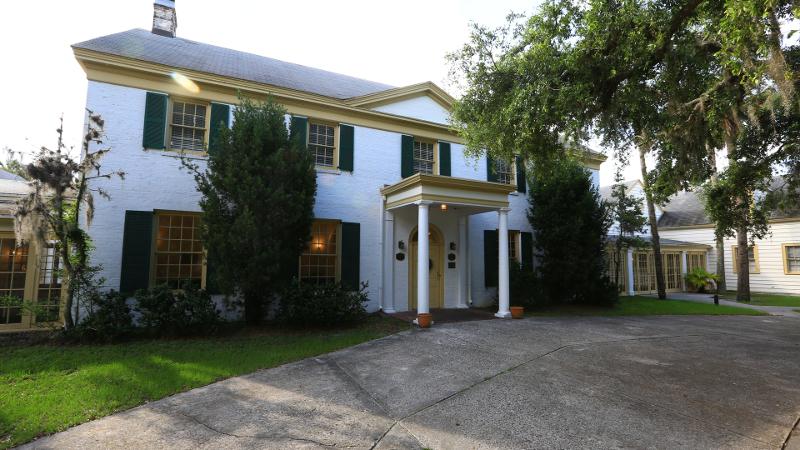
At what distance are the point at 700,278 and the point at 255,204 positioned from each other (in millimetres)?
20586

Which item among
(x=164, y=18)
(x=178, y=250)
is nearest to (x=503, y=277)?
(x=178, y=250)

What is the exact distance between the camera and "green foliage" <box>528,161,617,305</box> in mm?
11336

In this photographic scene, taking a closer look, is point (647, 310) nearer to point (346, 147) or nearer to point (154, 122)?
point (346, 147)

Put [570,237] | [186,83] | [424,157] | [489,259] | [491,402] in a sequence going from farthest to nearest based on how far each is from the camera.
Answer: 1. [489,259]
2. [424,157]
3. [570,237]
4. [186,83]
5. [491,402]

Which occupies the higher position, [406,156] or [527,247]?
[406,156]

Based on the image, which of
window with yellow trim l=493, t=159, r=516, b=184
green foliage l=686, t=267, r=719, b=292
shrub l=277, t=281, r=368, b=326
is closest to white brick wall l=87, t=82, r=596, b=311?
window with yellow trim l=493, t=159, r=516, b=184

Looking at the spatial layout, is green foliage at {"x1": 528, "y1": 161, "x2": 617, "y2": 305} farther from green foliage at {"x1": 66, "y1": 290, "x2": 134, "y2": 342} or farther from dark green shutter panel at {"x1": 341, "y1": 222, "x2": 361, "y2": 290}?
green foliage at {"x1": 66, "y1": 290, "x2": 134, "y2": 342}

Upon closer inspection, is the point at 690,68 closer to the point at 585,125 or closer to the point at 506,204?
the point at 585,125

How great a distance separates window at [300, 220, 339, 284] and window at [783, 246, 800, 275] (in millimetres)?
20836

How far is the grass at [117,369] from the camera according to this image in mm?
3871

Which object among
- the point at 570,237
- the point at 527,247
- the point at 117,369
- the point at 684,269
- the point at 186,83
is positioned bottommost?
the point at 117,369

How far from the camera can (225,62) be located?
34.4ft

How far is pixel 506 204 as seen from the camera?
31.9 ft

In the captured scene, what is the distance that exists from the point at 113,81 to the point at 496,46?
323 inches
